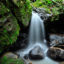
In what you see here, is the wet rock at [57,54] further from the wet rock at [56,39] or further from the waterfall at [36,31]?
the waterfall at [36,31]

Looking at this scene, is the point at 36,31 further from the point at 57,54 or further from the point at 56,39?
the point at 57,54

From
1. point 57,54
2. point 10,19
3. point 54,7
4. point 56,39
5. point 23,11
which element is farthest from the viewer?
point 54,7

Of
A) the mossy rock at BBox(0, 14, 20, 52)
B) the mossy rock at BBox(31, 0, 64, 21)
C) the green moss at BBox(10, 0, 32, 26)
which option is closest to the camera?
the mossy rock at BBox(0, 14, 20, 52)

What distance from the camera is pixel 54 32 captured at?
920cm

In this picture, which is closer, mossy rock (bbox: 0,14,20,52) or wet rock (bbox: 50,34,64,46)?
mossy rock (bbox: 0,14,20,52)

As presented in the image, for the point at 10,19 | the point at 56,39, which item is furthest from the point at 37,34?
the point at 10,19

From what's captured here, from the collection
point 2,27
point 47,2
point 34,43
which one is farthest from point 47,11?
point 2,27

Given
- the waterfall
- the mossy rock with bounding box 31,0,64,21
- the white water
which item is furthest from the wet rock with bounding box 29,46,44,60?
the mossy rock with bounding box 31,0,64,21

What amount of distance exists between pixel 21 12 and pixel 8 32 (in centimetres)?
172

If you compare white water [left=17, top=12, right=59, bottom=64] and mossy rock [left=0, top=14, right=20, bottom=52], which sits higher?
mossy rock [left=0, top=14, right=20, bottom=52]

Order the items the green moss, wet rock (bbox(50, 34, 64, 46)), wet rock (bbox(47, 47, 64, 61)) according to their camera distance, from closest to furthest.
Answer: wet rock (bbox(47, 47, 64, 61)), the green moss, wet rock (bbox(50, 34, 64, 46))

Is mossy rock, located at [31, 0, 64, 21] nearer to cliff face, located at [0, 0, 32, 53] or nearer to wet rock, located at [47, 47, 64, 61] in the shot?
cliff face, located at [0, 0, 32, 53]

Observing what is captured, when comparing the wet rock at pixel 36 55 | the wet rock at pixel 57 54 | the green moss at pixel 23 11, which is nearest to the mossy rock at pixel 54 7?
the green moss at pixel 23 11

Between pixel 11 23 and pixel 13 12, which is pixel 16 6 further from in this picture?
pixel 11 23
